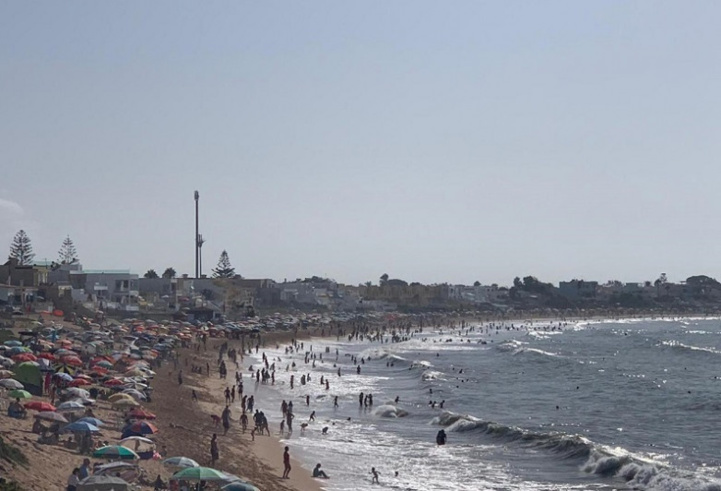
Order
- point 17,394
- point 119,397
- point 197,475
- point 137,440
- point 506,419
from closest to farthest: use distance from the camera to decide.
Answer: point 197,475 < point 137,440 < point 17,394 < point 119,397 < point 506,419

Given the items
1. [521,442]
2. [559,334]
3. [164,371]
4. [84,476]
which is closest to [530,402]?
[521,442]

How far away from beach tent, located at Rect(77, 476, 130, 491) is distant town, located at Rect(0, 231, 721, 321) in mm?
39741

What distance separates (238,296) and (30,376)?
3165 inches

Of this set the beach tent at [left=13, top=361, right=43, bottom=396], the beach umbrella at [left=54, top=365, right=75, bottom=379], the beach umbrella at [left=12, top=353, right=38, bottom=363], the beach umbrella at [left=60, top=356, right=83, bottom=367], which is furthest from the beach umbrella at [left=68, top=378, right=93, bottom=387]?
the beach umbrella at [left=60, top=356, right=83, bottom=367]

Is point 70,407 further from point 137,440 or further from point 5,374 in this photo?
point 5,374

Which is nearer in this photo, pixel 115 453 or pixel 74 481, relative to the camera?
pixel 74 481

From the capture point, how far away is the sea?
2488 cm

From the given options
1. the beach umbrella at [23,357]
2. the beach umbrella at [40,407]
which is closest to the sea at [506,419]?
the beach umbrella at [40,407]

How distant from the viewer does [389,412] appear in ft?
119

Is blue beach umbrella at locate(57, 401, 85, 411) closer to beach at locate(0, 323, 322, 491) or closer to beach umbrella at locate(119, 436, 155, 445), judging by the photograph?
beach at locate(0, 323, 322, 491)

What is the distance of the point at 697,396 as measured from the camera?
43.6 metres

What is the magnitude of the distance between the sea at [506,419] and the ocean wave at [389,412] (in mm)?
Answer: 51

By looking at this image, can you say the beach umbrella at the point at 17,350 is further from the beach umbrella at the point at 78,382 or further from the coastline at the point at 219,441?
the coastline at the point at 219,441

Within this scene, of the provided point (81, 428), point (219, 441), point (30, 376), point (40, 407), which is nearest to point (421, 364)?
point (219, 441)
